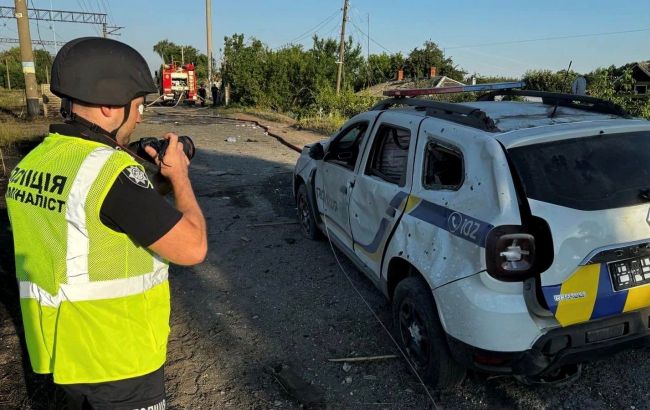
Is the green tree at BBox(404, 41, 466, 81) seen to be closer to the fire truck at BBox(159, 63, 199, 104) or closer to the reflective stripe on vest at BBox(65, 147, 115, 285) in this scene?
the fire truck at BBox(159, 63, 199, 104)

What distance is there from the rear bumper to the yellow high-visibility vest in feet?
5.53

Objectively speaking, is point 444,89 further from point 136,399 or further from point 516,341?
point 136,399

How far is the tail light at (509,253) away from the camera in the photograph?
237 cm

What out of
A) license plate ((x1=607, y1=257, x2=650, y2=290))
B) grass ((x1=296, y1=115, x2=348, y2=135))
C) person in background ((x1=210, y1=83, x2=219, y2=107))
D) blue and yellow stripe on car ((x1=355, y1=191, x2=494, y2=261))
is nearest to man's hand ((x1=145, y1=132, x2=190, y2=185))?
blue and yellow stripe on car ((x1=355, y1=191, x2=494, y2=261))

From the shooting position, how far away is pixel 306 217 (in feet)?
18.7

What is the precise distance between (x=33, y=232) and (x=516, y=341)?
2.13m

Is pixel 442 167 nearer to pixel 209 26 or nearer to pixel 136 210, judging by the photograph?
pixel 136 210

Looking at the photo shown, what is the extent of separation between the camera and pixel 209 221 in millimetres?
6547

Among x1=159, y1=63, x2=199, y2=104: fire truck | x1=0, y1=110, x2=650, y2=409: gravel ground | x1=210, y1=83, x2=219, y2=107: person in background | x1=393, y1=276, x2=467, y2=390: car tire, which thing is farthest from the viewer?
x1=159, y1=63, x2=199, y2=104: fire truck

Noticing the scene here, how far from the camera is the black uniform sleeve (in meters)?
1.36

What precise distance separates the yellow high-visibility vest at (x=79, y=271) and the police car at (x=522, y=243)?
1608 mm

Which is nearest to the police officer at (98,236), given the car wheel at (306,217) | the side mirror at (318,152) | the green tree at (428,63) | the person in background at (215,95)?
the side mirror at (318,152)

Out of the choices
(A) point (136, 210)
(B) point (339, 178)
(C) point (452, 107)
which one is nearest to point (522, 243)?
(C) point (452, 107)

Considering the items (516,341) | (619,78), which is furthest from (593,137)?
(619,78)
